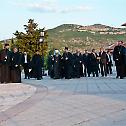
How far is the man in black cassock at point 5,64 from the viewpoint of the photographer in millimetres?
19406

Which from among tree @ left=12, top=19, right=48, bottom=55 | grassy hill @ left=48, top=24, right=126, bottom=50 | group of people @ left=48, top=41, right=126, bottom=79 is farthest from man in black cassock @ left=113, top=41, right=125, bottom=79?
grassy hill @ left=48, top=24, right=126, bottom=50

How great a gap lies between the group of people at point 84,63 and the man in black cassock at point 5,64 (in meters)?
4.19

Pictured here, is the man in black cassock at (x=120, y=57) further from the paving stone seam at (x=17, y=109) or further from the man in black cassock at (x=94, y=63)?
the paving stone seam at (x=17, y=109)

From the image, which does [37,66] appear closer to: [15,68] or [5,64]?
[15,68]

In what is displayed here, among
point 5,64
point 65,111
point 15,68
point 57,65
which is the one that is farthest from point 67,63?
point 65,111

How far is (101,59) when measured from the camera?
25047 millimetres

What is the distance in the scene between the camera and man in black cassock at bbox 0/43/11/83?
63.7 feet

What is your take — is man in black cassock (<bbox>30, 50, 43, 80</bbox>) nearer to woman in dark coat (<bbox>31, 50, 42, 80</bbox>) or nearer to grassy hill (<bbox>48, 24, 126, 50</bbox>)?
woman in dark coat (<bbox>31, 50, 42, 80</bbox>)

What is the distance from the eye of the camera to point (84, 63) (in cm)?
2505

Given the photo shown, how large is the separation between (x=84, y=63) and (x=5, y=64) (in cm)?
679

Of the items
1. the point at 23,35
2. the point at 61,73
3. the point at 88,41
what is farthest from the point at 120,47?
the point at 88,41

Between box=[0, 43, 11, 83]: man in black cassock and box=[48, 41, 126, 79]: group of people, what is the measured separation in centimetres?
419

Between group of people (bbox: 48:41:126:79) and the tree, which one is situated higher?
the tree

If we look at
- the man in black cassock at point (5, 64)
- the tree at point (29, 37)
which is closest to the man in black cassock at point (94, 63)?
the man in black cassock at point (5, 64)
